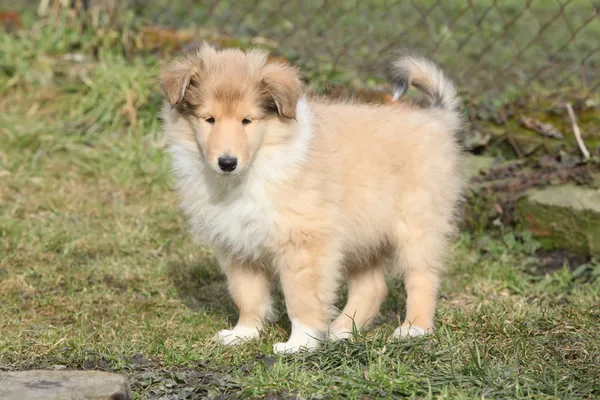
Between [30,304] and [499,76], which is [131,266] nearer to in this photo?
[30,304]

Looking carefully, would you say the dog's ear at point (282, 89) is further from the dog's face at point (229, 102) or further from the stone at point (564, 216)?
the stone at point (564, 216)

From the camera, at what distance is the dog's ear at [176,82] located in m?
3.86

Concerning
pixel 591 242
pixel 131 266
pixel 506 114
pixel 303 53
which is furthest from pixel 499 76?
pixel 131 266

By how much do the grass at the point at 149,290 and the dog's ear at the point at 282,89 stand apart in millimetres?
1008

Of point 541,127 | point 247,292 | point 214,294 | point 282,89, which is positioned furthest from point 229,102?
point 541,127

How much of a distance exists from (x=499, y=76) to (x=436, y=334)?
154 inches

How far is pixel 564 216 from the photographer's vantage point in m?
5.55

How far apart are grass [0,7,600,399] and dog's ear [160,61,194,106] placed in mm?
1062

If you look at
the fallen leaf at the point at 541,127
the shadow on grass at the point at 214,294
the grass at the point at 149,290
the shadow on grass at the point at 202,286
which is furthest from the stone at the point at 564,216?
the shadow on grass at the point at 202,286

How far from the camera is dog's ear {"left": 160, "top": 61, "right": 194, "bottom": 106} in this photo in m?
3.86

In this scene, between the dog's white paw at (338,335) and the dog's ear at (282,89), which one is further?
the dog's white paw at (338,335)

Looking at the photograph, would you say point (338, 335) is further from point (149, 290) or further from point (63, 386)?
point (63, 386)

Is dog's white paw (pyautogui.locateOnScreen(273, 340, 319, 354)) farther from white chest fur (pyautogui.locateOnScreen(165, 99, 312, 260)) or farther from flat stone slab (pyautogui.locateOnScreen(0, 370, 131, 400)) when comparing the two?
flat stone slab (pyautogui.locateOnScreen(0, 370, 131, 400))

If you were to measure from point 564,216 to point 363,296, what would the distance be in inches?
62.6
